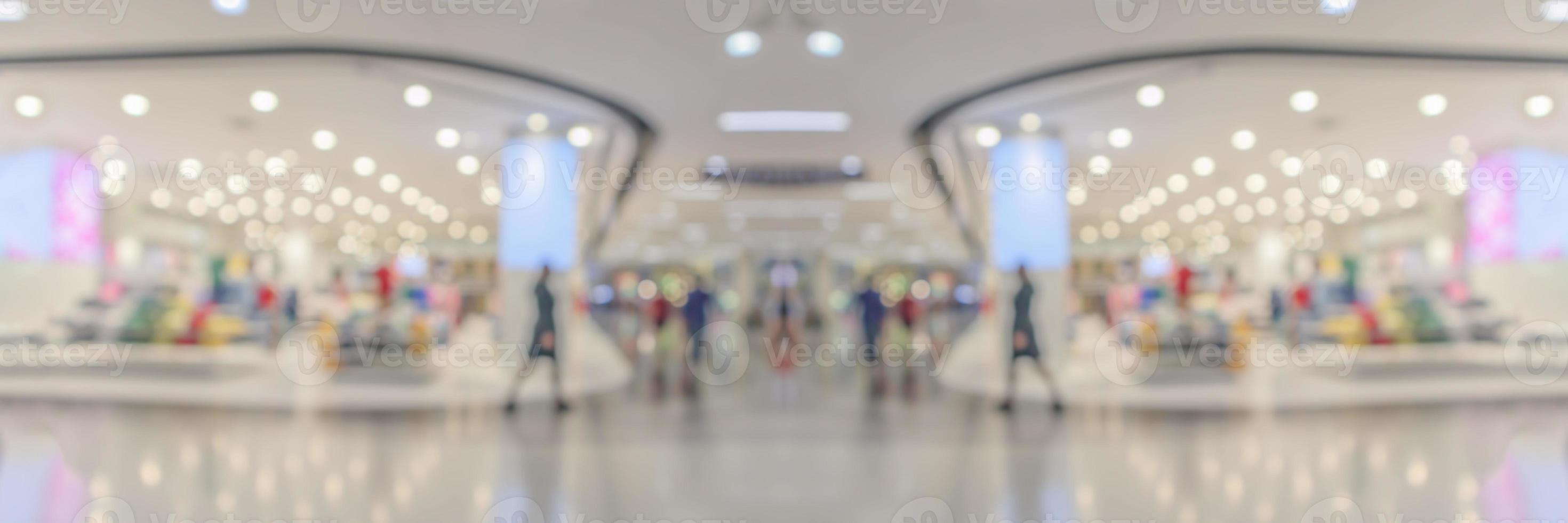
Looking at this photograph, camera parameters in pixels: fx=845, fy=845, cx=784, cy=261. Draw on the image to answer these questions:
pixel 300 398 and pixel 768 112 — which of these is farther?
pixel 768 112

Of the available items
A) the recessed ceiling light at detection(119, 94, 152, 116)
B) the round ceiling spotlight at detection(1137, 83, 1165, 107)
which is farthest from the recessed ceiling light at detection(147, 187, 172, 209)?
the round ceiling spotlight at detection(1137, 83, 1165, 107)

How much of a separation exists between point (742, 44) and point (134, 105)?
6942mm

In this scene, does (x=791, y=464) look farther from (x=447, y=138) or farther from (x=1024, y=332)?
(x=447, y=138)

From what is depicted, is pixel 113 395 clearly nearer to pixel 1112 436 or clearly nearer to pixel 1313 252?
pixel 1112 436

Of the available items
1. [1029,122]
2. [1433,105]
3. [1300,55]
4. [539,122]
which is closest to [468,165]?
[539,122]

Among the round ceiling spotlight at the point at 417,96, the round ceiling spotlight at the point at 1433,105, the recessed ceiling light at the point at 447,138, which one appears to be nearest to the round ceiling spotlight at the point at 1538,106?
the round ceiling spotlight at the point at 1433,105

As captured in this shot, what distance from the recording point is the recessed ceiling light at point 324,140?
34.0ft

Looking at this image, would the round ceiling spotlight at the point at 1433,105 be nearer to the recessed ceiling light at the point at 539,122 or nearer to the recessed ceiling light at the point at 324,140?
the recessed ceiling light at the point at 539,122

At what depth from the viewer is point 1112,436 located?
21.7 feet

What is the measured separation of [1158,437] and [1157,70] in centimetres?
397

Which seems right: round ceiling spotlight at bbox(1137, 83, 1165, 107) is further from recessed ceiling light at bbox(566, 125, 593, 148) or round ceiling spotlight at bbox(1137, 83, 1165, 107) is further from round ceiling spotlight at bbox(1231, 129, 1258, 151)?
recessed ceiling light at bbox(566, 125, 593, 148)

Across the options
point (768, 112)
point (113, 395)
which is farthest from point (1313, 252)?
point (113, 395)

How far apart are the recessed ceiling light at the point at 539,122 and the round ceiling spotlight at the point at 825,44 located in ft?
12.5

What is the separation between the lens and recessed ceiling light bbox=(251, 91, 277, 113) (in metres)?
9.05
